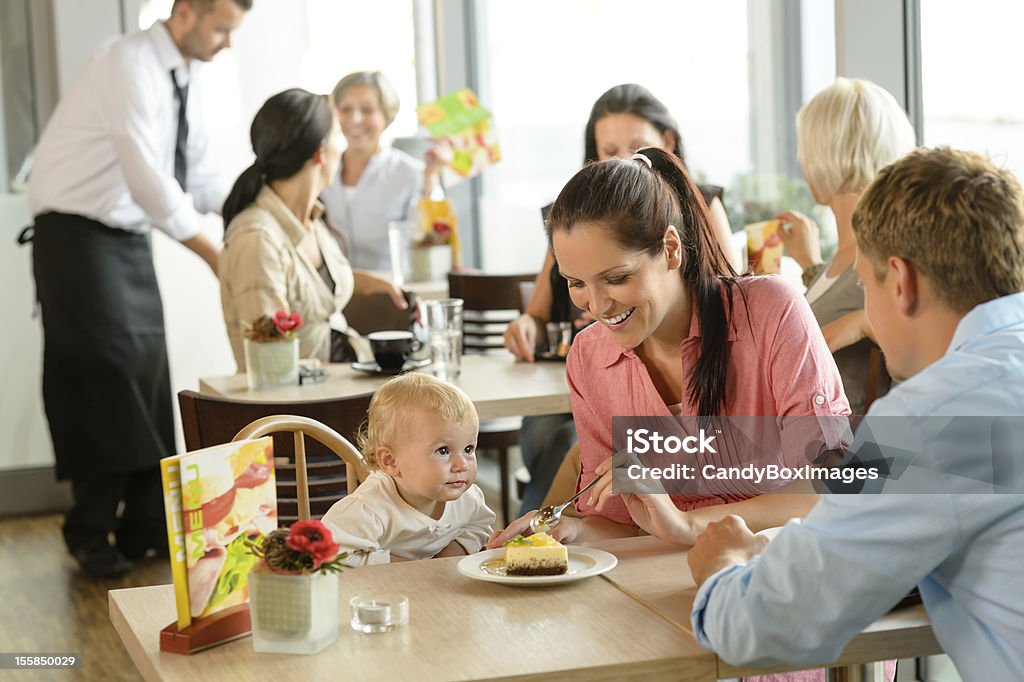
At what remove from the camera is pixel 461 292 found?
14.6ft

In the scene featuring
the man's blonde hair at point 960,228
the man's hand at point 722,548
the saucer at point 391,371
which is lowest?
the saucer at point 391,371

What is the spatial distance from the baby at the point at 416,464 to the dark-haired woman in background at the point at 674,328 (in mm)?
212

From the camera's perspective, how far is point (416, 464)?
2061 mm

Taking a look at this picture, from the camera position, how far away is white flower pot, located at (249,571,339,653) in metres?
1.38

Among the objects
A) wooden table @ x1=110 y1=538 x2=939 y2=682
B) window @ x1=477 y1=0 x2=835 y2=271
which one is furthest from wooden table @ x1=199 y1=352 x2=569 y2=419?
wooden table @ x1=110 y1=538 x2=939 y2=682

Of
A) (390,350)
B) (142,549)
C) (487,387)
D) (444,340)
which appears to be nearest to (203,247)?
(142,549)

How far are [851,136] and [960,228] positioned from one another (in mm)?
1806

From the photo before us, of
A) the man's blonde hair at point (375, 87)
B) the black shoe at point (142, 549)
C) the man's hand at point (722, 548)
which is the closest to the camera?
the man's hand at point (722, 548)

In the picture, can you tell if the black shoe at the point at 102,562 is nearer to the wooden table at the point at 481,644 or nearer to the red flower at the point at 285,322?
the red flower at the point at 285,322

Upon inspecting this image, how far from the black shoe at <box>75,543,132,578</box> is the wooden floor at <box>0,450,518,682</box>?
3 centimetres

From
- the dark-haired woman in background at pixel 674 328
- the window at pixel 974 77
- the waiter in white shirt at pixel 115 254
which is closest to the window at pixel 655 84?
the window at pixel 974 77

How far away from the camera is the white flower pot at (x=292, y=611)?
138cm

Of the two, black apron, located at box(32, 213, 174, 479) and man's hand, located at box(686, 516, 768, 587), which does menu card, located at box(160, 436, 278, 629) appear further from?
black apron, located at box(32, 213, 174, 479)

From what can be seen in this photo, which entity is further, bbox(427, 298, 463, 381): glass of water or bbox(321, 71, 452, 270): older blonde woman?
bbox(321, 71, 452, 270): older blonde woman
